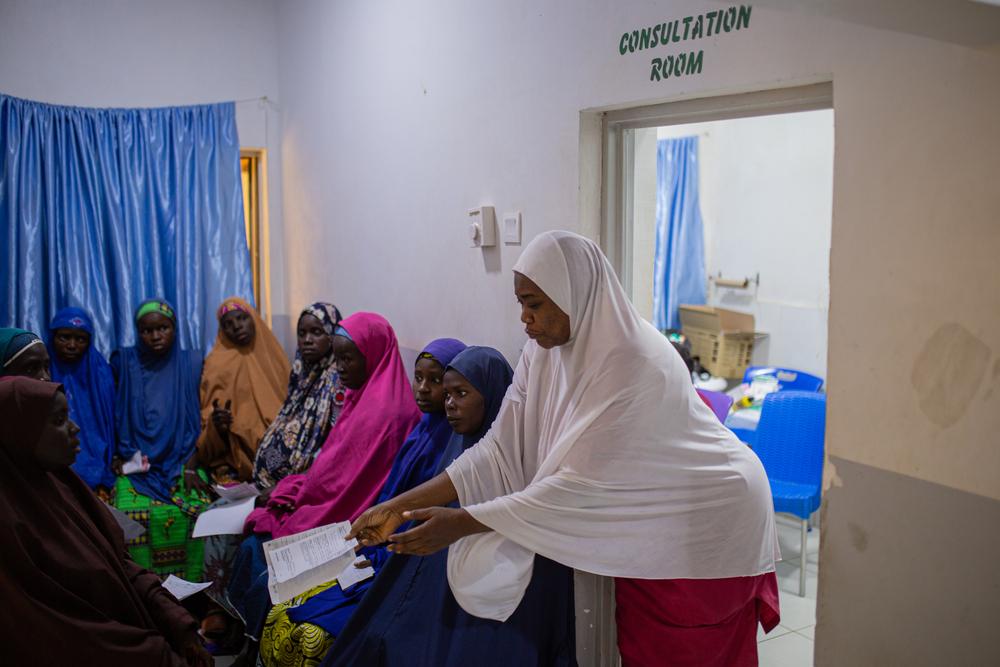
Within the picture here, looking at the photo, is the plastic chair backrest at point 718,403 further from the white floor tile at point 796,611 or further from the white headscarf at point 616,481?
the white headscarf at point 616,481

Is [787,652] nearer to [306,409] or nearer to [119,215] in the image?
[306,409]

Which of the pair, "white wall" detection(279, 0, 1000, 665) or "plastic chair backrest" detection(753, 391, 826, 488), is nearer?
"white wall" detection(279, 0, 1000, 665)

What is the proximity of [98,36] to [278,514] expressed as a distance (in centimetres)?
333

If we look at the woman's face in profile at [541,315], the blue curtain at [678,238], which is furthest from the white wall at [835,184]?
the blue curtain at [678,238]

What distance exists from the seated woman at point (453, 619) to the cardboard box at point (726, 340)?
11.7 feet

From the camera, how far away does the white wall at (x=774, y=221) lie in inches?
219

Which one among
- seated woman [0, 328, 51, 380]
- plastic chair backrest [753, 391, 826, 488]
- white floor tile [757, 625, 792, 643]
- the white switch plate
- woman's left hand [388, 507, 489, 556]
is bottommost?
white floor tile [757, 625, 792, 643]

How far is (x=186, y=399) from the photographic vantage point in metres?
4.52

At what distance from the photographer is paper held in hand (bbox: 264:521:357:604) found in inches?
105

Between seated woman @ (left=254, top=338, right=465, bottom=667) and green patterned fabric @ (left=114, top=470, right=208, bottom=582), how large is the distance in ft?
3.67

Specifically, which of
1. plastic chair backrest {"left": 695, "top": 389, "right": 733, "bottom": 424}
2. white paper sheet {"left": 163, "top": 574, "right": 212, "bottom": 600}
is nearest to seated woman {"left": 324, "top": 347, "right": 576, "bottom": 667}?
white paper sheet {"left": 163, "top": 574, "right": 212, "bottom": 600}

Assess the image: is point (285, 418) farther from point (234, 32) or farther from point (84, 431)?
point (234, 32)

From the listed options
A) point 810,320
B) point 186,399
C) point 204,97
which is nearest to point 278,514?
point 186,399

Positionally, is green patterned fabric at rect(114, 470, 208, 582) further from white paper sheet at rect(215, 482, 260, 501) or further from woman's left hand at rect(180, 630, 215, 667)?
woman's left hand at rect(180, 630, 215, 667)
